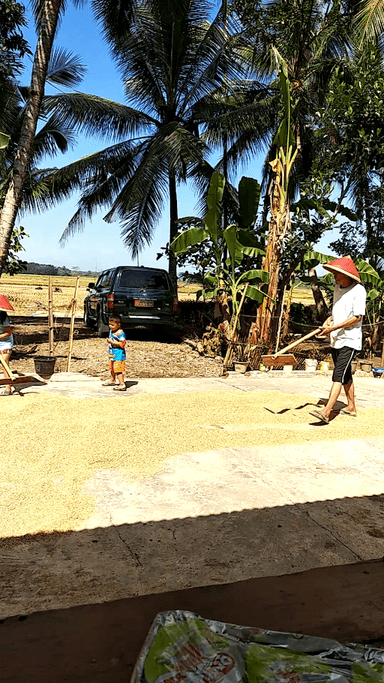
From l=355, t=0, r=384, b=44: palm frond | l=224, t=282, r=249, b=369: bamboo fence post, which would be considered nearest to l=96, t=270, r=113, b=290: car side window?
l=224, t=282, r=249, b=369: bamboo fence post

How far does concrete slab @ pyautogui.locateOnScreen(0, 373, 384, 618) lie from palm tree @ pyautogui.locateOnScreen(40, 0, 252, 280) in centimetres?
1072

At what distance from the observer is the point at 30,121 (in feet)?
30.5

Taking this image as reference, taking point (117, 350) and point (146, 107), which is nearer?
point (117, 350)

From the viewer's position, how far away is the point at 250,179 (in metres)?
11.0

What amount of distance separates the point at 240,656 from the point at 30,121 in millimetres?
9435

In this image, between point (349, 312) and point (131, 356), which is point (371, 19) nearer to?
point (131, 356)

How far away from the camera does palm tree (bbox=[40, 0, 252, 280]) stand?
1434cm

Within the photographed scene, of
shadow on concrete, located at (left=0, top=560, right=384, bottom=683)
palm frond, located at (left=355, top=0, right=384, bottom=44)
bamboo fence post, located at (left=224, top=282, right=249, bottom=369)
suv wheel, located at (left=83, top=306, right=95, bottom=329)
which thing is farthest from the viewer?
suv wheel, located at (left=83, top=306, right=95, bottom=329)

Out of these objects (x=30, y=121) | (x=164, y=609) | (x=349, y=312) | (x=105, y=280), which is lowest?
(x=164, y=609)

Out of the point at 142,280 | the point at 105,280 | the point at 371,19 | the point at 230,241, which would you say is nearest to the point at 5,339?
the point at 230,241

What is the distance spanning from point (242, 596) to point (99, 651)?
2.37 feet

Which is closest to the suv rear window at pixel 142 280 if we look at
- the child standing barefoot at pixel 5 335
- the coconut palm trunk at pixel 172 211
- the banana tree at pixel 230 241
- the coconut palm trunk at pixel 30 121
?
the banana tree at pixel 230 241

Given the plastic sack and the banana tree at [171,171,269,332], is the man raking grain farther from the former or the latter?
the banana tree at [171,171,269,332]

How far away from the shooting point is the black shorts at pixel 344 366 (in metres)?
5.71
